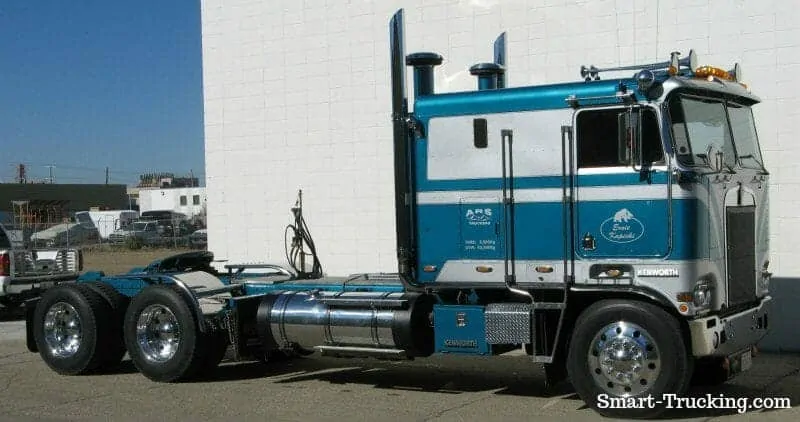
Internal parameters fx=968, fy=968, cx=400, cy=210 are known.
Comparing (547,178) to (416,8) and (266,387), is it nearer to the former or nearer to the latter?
(266,387)

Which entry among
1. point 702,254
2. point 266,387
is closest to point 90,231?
point 266,387

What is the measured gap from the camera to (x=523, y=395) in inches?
396

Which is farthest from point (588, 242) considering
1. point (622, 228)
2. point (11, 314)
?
point (11, 314)

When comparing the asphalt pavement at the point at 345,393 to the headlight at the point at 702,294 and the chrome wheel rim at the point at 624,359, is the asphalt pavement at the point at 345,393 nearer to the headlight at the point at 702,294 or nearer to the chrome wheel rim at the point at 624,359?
the chrome wheel rim at the point at 624,359

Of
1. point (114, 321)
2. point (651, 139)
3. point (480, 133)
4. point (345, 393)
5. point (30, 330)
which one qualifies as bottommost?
point (345, 393)

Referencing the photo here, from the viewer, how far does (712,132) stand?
9.11 meters

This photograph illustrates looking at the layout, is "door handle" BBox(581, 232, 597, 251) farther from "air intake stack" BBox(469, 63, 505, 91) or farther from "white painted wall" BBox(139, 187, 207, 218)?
"white painted wall" BBox(139, 187, 207, 218)

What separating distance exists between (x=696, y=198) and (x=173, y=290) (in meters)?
6.07

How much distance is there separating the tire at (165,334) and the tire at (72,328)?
51 centimetres

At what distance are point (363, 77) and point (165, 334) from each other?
5560 mm

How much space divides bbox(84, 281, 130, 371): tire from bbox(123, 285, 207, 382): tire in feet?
1.68

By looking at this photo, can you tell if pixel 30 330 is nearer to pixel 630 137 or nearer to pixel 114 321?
pixel 114 321

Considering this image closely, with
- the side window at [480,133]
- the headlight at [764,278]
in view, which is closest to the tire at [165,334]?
the side window at [480,133]

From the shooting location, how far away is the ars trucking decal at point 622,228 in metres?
8.76
